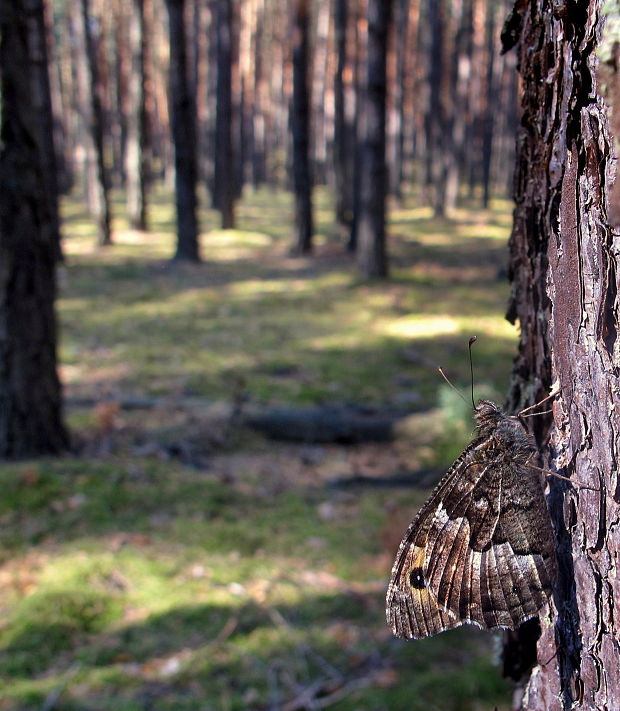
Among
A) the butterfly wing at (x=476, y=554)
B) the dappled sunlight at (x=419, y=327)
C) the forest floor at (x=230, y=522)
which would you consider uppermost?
the butterfly wing at (x=476, y=554)

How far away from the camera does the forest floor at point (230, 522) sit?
3.99 meters

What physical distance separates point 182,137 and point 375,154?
16.0 feet

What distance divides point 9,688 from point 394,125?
28.3m

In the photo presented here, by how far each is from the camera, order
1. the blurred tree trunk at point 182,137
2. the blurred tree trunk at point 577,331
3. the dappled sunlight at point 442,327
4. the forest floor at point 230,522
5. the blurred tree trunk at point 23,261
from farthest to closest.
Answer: the blurred tree trunk at point 182,137, the dappled sunlight at point 442,327, the blurred tree trunk at point 23,261, the forest floor at point 230,522, the blurred tree trunk at point 577,331

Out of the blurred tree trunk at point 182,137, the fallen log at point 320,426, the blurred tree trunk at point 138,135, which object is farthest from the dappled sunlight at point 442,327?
the blurred tree trunk at point 138,135

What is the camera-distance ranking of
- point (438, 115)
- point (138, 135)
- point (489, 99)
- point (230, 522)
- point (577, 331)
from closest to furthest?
point (577, 331) → point (230, 522) → point (138, 135) → point (438, 115) → point (489, 99)

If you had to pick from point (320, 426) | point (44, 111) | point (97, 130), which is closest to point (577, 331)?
point (320, 426)

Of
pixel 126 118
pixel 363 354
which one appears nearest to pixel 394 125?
pixel 126 118

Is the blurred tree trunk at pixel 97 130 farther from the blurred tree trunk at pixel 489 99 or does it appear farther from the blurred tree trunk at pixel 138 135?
the blurred tree trunk at pixel 489 99

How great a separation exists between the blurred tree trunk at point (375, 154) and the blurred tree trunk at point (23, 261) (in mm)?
9125

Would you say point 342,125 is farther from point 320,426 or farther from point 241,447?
point 241,447

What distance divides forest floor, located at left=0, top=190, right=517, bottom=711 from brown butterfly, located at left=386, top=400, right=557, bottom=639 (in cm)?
257

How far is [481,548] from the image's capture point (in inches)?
62.9

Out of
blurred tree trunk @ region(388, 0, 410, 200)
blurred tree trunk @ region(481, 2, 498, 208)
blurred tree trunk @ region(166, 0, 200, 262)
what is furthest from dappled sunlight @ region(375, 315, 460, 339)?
blurred tree trunk @ region(481, 2, 498, 208)
